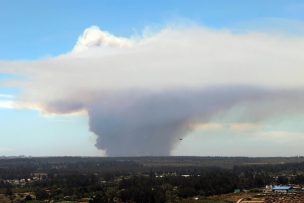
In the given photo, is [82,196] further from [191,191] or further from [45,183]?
[45,183]

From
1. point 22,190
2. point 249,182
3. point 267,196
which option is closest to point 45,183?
point 22,190

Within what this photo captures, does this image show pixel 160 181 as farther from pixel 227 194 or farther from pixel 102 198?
pixel 102 198

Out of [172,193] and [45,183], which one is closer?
[172,193]

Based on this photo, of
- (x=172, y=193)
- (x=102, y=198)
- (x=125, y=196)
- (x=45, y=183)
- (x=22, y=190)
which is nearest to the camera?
A: (x=102, y=198)

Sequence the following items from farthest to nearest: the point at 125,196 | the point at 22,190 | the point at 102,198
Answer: the point at 22,190, the point at 125,196, the point at 102,198

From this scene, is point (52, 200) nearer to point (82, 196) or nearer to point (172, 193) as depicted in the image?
point (82, 196)

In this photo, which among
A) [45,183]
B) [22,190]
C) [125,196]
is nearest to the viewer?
[125,196]

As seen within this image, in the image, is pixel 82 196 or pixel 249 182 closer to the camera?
pixel 82 196

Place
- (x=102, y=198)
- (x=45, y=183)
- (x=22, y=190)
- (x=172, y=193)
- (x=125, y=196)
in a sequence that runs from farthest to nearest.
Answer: (x=45, y=183) < (x=22, y=190) < (x=172, y=193) < (x=125, y=196) < (x=102, y=198)

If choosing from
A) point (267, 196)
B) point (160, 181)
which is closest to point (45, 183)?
point (160, 181)
